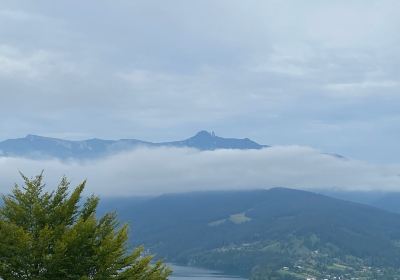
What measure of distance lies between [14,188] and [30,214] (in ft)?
4.26

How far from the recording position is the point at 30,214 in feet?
68.9

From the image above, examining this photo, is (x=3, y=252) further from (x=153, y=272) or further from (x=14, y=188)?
(x=153, y=272)

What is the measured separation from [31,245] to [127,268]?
3498 millimetres

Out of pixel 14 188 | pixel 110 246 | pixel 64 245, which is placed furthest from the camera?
pixel 14 188

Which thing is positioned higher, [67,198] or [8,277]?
[67,198]

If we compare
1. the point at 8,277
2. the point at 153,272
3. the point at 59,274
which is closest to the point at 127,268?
the point at 153,272

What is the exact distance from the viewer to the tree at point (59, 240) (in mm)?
19719

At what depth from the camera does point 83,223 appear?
20.0 m

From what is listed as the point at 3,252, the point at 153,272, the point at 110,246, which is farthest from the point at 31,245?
the point at 153,272

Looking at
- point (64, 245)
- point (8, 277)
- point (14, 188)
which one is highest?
point (14, 188)

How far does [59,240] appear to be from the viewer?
63.6ft

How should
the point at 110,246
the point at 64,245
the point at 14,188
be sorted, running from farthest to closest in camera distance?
the point at 14,188, the point at 110,246, the point at 64,245

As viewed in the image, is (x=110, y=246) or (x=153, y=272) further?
(x=153, y=272)

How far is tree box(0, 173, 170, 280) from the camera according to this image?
1972 cm
